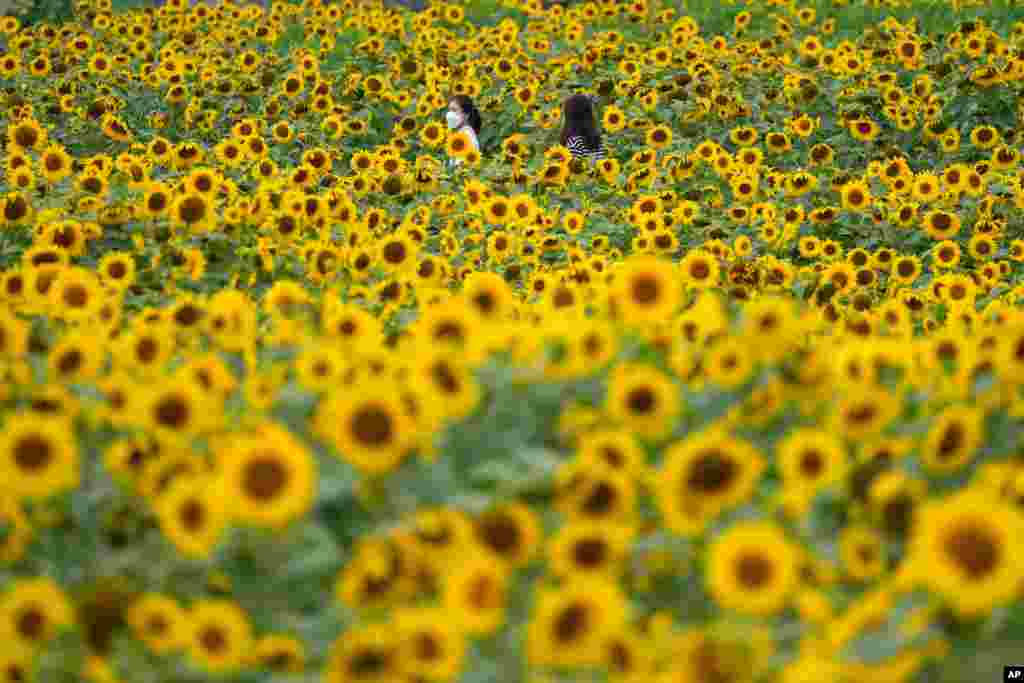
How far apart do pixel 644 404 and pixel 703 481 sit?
0.35 m

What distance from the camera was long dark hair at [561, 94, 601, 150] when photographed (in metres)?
9.59

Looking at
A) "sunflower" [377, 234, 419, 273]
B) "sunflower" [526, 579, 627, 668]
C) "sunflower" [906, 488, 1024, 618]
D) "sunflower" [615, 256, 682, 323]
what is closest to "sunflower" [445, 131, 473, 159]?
"sunflower" [377, 234, 419, 273]

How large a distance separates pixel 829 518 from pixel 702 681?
2.22ft

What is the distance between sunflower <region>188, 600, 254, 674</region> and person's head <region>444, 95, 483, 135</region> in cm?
827

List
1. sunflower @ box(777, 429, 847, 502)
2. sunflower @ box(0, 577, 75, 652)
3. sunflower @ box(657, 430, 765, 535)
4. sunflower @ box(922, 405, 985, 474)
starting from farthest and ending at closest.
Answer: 1. sunflower @ box(922, 405, 985, 474)
2. sunflower @ box(777, 429, 847, 502)
3. sunflower @ box(657, 430, 765, 535)
4. sunflower @ box(0, 577, 75, 652)

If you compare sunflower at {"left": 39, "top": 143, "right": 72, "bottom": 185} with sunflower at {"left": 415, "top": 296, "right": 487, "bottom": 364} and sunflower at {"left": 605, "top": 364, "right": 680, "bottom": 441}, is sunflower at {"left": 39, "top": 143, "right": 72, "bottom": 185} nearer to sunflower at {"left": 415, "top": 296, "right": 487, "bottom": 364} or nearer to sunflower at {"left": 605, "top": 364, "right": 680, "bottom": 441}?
sunflower at {"left": 415, "top": 296, "right": 487, "bottom": 364}

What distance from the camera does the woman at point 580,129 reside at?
9523 millimetres

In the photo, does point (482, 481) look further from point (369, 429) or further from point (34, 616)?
point (34, 616)

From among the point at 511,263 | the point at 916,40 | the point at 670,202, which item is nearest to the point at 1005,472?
the point at 511,263

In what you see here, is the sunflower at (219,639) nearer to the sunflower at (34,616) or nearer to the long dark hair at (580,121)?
the sunflower at (34,616)

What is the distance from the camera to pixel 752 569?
2.21 metres

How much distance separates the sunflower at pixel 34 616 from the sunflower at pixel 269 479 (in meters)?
0.40

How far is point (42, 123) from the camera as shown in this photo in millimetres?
9578

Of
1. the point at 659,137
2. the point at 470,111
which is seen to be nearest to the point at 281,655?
the point at 659,137
